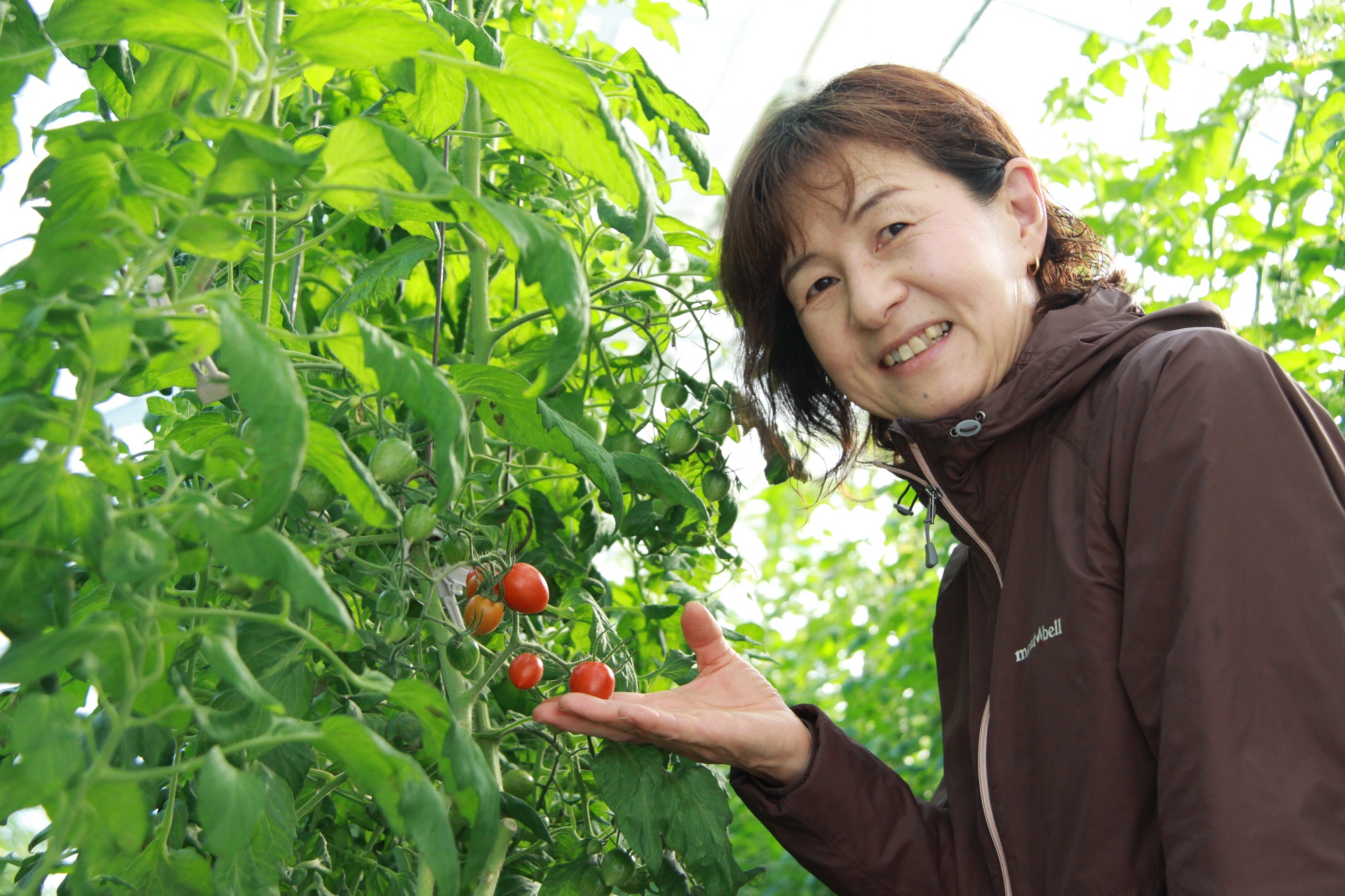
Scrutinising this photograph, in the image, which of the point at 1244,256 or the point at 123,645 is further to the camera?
the point at 1244,256

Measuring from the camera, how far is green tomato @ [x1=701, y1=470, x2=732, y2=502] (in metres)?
1.18

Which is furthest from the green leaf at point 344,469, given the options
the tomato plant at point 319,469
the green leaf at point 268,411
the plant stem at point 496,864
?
the plant stem at point 496,864

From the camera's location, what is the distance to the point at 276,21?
621 mm

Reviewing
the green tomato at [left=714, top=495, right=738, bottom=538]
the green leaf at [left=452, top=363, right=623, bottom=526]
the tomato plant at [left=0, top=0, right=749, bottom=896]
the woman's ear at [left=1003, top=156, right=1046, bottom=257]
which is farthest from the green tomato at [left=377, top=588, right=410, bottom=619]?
the woman's ear at [left=1003, top=156, right=1046, bottom=257]

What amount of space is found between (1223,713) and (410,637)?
0.61 m

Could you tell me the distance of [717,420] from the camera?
3.75ft

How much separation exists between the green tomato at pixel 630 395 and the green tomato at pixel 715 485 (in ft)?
0.37

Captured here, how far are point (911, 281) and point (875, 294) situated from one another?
0.13ft

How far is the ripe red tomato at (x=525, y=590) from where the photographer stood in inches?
35.1

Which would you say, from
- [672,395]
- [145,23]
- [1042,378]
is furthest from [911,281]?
[145,23]

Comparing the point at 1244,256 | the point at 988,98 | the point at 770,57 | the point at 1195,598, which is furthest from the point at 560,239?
the point at 770,57

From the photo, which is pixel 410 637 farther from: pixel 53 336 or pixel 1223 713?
pixel 1223 713

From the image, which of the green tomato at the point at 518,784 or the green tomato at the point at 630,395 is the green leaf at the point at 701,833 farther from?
the green tomato at the point at 630,395

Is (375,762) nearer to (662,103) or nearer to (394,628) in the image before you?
(394,628)
